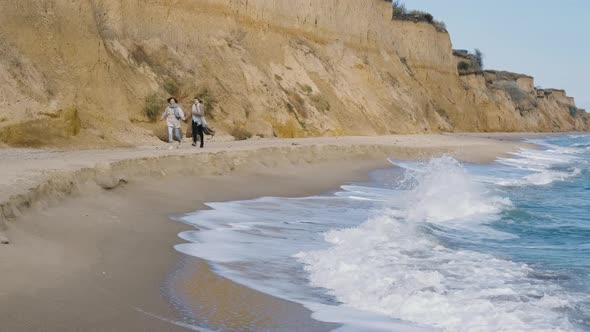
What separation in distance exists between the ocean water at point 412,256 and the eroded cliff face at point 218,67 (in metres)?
7.45

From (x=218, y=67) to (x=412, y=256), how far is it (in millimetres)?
21165

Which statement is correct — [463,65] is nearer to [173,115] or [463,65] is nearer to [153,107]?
[153,107]

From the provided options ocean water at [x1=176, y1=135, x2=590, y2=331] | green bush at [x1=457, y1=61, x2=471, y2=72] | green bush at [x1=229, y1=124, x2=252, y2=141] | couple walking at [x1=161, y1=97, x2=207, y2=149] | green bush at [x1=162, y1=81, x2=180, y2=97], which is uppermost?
green bush at [x1=457, y1=61, x2=471, y2=72]

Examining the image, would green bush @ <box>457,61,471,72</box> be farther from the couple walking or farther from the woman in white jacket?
the woman in white jacket

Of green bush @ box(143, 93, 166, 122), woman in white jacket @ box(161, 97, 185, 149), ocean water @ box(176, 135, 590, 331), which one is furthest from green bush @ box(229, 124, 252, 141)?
ocean water @ box(176, 135, 590, 331)

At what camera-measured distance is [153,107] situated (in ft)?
71.4

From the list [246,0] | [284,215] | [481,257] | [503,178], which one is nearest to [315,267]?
[481,257]

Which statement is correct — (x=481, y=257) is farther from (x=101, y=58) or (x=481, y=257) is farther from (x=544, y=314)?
(x=101, y=58)

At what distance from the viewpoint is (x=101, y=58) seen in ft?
66.7

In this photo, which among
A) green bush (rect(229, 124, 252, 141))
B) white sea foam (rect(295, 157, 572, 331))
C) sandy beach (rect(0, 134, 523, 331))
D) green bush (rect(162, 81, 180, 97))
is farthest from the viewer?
green bush (rect(229, 124, 252, 141))

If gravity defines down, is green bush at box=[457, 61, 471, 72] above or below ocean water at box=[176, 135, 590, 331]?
above

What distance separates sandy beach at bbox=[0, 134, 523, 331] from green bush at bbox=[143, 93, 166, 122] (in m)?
7.13

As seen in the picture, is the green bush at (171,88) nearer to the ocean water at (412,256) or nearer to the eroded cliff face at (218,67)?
the eroded cliff face at (218,67)

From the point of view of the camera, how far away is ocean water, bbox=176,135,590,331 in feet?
19.2
